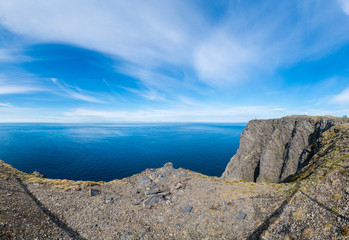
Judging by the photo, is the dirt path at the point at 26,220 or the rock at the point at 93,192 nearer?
the dirt path at the point at 26,220

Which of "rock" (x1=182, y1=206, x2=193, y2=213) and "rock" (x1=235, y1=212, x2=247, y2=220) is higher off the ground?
"rock" (x1=235, y1=212, x2=247, y2=220)

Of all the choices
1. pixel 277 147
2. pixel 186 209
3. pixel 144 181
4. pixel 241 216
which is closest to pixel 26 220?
pixel 186 209

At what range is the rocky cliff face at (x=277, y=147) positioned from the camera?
131ft

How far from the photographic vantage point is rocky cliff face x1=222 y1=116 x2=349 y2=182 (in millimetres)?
39906

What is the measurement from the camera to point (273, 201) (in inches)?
607

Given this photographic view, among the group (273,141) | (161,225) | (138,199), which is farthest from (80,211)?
(273,141)

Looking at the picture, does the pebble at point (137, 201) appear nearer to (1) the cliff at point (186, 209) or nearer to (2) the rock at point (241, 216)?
(1) the cliff at point (186, 209)

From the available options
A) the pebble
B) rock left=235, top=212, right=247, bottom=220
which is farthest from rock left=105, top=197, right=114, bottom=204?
rock left=235, top=212, right=247, bottom=220

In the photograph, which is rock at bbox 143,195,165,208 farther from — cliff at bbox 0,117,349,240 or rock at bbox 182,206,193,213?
rock at bbox 182,206,193,213

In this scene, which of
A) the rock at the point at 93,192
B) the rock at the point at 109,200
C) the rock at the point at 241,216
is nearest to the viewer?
the rock at the point at 241,216

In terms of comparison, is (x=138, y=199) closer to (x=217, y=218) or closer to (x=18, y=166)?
(x=217, y=218)

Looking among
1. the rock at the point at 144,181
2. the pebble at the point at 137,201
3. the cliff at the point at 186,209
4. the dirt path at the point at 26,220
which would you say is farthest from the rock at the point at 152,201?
the dirt path at the point at 26,220

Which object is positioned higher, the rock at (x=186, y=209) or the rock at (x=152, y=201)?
the rock at (x=186, y=209)

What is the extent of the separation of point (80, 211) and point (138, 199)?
7367 millimetres
